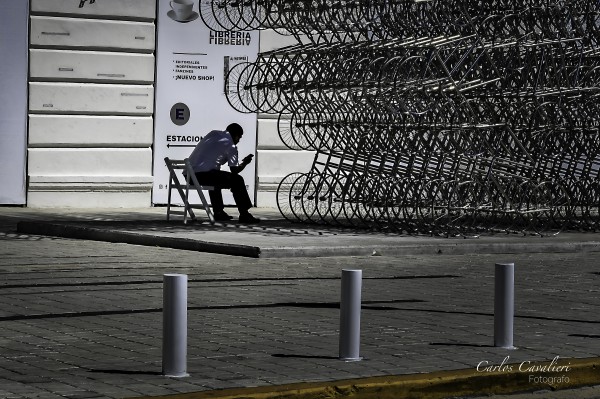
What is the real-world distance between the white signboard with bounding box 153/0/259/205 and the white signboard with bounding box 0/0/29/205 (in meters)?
2.34

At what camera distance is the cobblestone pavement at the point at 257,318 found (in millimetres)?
7961

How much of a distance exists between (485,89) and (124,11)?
7469 mm

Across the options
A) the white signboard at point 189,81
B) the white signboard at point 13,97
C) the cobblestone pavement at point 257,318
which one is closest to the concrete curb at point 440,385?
the cobblestone pavement at point 257,318

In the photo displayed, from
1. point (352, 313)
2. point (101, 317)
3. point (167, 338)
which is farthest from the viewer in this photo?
point (101, 317)

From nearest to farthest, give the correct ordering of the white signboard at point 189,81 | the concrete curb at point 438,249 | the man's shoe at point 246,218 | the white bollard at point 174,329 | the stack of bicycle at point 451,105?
the white bollard at point 174,329 → the concrete curb at point 438,249 → the stack of bicycle at point 451,105 → the man's shoe at point 246,218 → the white signboard at point 189,81

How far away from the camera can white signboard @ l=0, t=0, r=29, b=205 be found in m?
23.4

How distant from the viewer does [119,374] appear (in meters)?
7.79

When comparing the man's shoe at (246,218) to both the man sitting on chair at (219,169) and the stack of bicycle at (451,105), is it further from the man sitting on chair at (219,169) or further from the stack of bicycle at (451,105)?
the stack of bicycle at (451,105)

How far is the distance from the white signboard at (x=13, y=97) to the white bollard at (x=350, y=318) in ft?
52.0

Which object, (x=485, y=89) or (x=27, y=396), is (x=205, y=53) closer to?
(x=485, y=89)

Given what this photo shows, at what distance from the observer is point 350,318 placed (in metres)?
8.41

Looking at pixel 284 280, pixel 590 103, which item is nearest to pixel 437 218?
pixel 590 103

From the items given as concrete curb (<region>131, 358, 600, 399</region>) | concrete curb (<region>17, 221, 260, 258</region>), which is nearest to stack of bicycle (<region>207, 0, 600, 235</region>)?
concrete curb (<region>17, 221, 260, 258</region>)

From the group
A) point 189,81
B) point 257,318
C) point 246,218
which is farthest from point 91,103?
point 257,318
